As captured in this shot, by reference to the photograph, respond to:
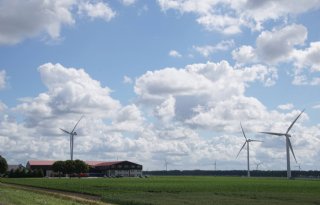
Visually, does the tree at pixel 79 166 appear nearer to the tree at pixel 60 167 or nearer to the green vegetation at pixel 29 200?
the tree at pixel 60 167

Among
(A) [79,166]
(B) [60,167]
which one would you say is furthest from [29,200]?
(B) [60,167]

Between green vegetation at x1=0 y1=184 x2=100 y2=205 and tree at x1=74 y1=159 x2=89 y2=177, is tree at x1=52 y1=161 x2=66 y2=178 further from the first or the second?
green vegetation at x1=0 y1=184 x2=100 y2=205

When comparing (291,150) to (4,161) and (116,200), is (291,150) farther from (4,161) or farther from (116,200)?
(116,200)

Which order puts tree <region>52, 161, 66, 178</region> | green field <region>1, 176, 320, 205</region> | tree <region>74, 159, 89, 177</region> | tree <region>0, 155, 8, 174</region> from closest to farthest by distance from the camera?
green field <region>1, 176, 320, 205</region>
tree <region>0, 155, 8, 174</region>
tree <region>52, 161, 66, 178</region>
tree <region>74, 159, 89, 177</region>

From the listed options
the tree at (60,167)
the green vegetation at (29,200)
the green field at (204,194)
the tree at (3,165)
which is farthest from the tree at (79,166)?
the green vegetation at (29,200)

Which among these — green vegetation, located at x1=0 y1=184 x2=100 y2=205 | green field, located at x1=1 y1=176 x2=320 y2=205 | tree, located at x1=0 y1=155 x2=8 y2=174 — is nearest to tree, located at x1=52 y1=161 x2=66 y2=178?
tree, located at x1=0 y1=155 x2=8 y2=174

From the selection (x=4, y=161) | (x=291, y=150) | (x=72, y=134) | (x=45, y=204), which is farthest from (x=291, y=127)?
(x=45, y=204)

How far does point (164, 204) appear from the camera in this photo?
46.1 metres

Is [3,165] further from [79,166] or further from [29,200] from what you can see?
[29,200]

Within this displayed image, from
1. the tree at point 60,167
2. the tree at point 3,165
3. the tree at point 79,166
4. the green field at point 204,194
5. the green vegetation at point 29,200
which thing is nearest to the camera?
the green vegetation at point 29,200

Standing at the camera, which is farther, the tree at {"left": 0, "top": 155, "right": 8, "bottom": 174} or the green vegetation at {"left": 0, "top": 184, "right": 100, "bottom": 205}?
the tree at {"left": 0, "top": 155, "right": 8, "bottom": 174}

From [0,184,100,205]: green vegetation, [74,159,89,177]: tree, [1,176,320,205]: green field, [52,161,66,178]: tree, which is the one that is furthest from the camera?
[74,159,89,177]: tree

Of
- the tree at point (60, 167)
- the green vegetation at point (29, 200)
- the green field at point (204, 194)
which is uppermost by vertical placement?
the tree at point (60, 167)

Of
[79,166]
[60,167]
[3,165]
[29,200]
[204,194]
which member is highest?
[3,165]
